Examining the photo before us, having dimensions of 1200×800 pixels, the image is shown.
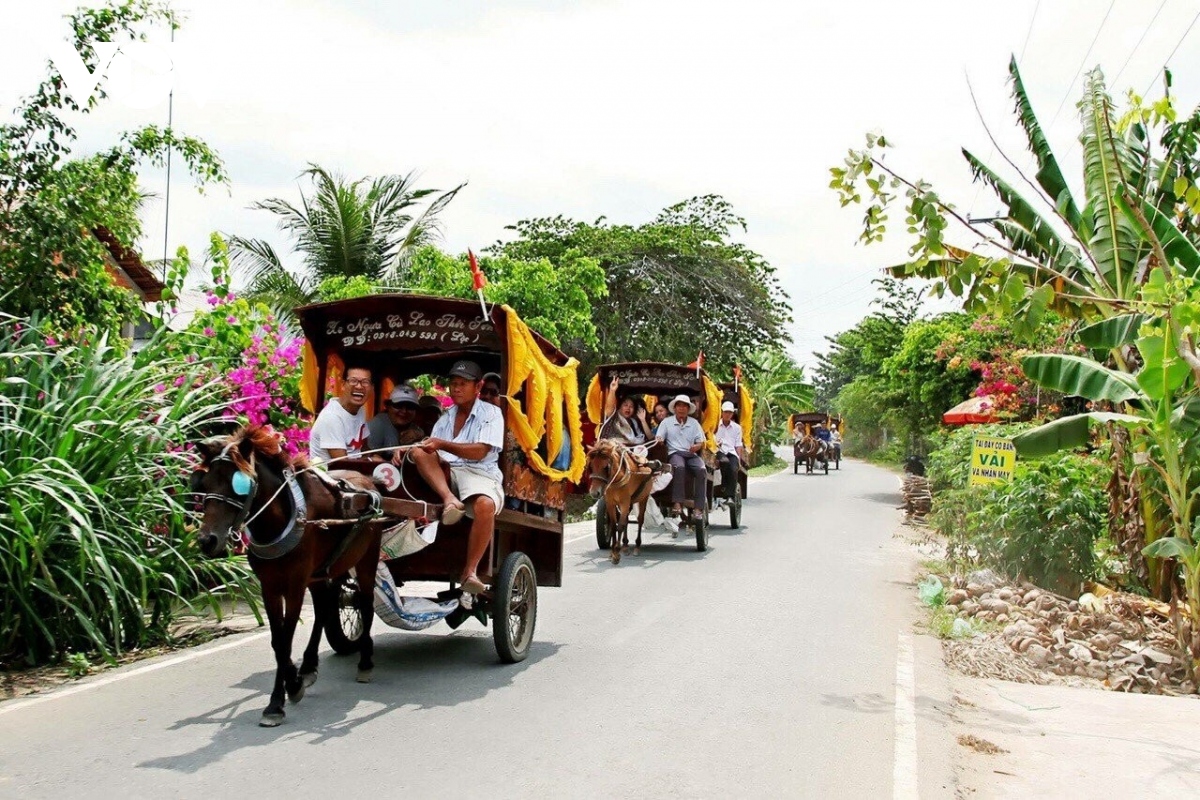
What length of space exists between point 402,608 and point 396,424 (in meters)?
1.47

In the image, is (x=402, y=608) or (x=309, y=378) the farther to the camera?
(x=309, y=378)

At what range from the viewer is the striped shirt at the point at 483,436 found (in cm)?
781

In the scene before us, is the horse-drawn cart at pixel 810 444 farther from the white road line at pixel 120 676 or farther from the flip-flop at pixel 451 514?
the flip-flop at pixel 451 514

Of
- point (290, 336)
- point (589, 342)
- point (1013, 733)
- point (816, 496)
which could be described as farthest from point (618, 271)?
point (1013, 733)

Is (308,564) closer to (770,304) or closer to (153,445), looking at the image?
(153,445)

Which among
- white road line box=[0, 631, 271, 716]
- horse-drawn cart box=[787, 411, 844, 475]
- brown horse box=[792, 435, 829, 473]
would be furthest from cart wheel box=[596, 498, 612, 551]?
brown horse box=[792, 435, 829, 473]

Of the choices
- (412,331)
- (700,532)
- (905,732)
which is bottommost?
(905,732)

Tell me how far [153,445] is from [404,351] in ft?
6.82

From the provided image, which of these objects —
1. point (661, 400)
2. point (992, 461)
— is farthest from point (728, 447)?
point (992, 461)

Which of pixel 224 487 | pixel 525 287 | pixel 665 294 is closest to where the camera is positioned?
pixel 224 487

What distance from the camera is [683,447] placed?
16.0 meters

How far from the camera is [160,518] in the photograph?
8.73m

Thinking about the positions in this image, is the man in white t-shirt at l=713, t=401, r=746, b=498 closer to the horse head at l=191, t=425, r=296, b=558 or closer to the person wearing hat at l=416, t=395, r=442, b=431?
the person wearing hat at l=416, t=395, r=442, b=431

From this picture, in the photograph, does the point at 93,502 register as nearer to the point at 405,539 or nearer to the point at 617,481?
the point at 405,539
